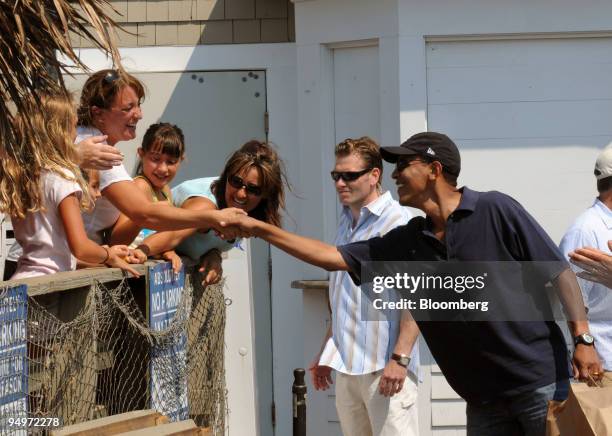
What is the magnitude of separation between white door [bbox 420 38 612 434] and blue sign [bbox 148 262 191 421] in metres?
2.99

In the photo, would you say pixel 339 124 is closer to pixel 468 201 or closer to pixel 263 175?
pixel 263 175

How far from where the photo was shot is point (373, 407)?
5.76 meters

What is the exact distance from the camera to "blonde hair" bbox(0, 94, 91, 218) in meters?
4.62

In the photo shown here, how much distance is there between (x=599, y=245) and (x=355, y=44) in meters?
3.29

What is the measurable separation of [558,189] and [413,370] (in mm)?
2853

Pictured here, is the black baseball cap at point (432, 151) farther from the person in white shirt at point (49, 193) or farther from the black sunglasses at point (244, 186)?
the person in white shirt at point (49, 193)

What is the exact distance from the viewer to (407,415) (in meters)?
5.79

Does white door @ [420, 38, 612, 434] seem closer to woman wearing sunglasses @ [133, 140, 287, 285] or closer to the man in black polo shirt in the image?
woman wearing sunglasses @ [133, 140, 287, 285]

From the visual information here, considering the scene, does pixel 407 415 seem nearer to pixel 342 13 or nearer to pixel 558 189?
pixel 558 189

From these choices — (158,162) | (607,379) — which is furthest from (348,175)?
(607,379)

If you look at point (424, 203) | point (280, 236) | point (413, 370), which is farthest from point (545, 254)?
point (413, 370)

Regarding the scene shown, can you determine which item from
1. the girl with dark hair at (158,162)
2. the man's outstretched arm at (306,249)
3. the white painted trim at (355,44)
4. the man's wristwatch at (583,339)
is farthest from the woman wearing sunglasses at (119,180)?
the white painted trim at (355,44)

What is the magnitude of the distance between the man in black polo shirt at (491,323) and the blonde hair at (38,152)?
132 cm

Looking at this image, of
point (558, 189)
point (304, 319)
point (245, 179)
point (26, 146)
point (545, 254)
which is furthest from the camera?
point (304, 319)
